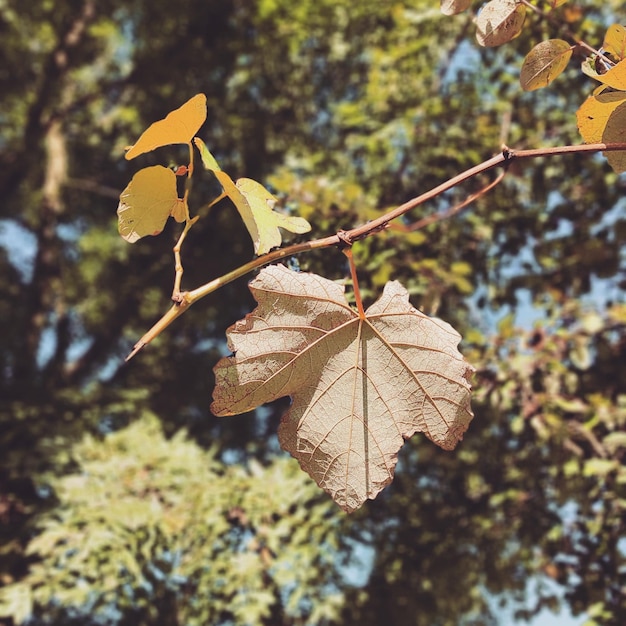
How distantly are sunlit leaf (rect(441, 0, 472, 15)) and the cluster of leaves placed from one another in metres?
1.67

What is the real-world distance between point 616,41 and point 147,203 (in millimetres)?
538

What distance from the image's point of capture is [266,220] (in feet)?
2.25

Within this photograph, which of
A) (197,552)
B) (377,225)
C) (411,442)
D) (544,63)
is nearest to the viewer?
(377,225)

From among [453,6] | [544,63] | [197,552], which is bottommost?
[544,63]

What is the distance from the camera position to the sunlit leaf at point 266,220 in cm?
67

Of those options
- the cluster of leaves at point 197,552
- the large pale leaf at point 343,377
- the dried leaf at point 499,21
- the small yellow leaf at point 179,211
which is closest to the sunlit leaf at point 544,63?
the dried leaf at point 499,21

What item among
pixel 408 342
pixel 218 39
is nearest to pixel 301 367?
pixel 408 342

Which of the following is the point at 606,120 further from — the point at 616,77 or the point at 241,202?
the point at 241,202

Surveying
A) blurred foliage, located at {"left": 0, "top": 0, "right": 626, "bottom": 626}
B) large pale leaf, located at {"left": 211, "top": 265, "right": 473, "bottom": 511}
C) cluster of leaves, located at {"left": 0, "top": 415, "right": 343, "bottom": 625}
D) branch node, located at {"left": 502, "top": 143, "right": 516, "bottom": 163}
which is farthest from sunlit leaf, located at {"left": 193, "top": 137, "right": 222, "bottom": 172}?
cluster of leaves, located at {"left": 0, "top": 415, "right": 343, "bottom": 625}

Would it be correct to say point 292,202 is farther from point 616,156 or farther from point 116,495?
point 116,495

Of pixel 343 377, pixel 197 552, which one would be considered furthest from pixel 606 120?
pixel 197 552

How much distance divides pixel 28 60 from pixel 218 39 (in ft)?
7.64

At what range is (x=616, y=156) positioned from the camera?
73cm

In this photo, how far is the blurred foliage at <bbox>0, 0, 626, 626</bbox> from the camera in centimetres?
207
